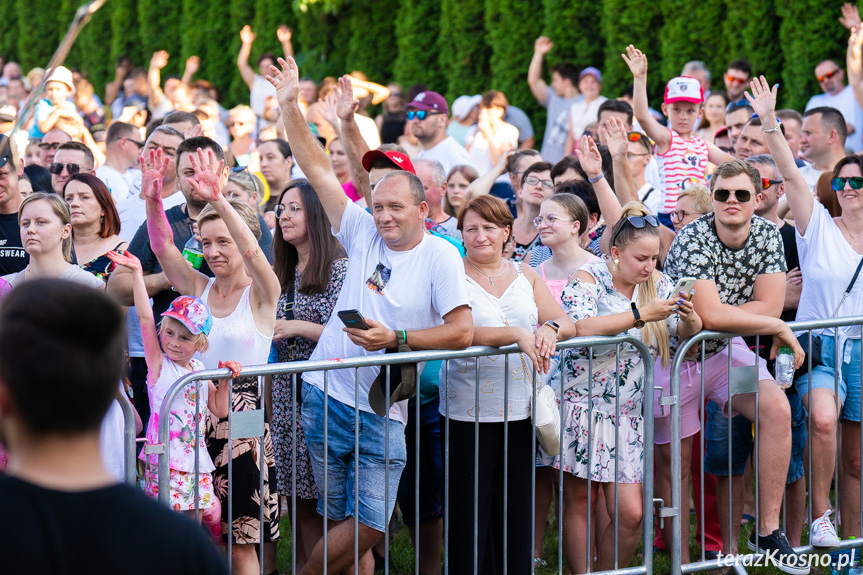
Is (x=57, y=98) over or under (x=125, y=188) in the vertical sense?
over

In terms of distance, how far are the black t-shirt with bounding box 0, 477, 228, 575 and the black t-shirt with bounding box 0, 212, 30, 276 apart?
4.63 m

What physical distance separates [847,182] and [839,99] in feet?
15.1

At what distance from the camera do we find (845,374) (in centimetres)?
578

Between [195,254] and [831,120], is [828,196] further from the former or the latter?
[195,254]

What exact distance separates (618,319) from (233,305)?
1818 mm

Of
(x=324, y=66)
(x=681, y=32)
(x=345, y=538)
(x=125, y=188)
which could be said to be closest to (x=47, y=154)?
(x=125, y=188)

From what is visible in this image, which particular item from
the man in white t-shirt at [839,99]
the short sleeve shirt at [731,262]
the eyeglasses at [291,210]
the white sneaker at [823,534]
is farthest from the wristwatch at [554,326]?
the man in white t-shirt at [839,99]

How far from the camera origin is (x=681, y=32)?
1195cm

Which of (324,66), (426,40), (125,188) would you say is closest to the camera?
(125,188)

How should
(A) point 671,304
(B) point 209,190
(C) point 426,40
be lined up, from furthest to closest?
(C) point 426,40 → (A) point 671,304 → (B) point 209,190

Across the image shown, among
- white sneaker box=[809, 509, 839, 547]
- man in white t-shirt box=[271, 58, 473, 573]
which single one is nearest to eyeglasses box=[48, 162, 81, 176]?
man in white t-shirt box=[271, 58, 473, 573]

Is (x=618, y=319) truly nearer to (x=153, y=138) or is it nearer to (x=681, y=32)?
(x=153, y=138)

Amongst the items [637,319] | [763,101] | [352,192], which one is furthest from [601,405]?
[352,192]

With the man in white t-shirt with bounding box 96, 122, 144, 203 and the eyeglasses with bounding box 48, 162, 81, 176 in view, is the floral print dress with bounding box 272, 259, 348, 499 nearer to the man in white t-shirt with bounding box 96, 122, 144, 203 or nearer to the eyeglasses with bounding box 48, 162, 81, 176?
the eyeglasses with bounding box 48, 162, 81, 176
